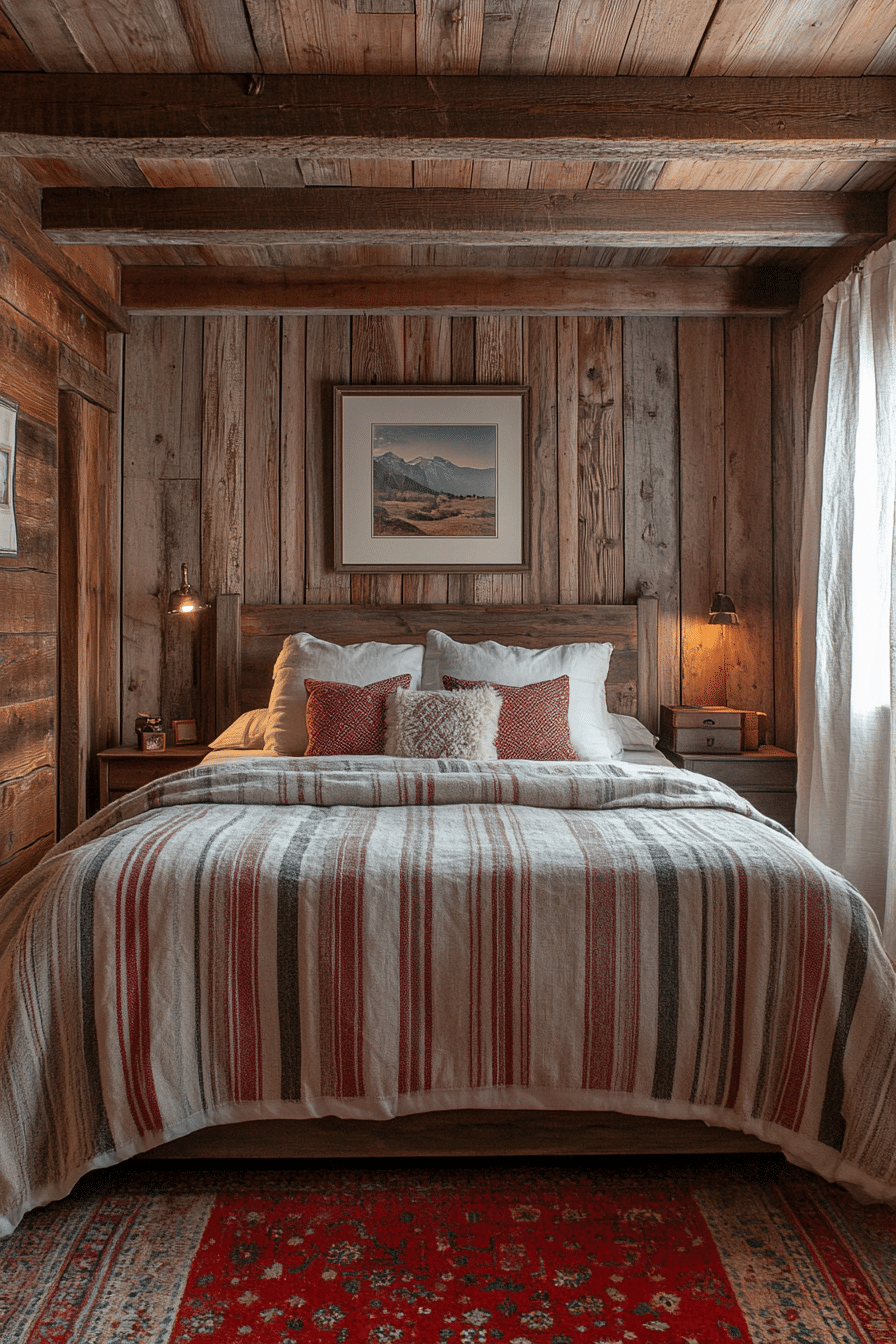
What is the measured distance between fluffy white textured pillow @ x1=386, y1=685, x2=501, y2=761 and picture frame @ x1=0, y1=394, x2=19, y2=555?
1.25m

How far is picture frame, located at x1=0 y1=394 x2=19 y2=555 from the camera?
2631 mm

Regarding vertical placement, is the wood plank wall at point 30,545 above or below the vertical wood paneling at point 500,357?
below

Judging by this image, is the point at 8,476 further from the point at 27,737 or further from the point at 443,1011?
the point at 443,1011

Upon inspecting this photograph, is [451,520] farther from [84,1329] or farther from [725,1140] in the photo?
[84,1329]

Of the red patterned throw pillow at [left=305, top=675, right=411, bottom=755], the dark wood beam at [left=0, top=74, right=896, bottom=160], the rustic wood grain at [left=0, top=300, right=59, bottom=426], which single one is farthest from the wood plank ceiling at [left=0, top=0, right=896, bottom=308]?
the red patterned throw pillow at [left=305, top=675, right=411, bottom=755]

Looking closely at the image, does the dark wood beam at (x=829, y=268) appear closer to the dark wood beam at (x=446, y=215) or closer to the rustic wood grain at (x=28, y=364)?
the dark wood beam at (x=446, y=215)

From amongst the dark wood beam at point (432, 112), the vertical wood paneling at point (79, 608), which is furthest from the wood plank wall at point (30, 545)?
the dark wood beam at point (432, 112)

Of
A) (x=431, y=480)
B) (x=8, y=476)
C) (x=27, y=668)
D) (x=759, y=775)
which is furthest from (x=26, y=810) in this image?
(x=759, y=775)

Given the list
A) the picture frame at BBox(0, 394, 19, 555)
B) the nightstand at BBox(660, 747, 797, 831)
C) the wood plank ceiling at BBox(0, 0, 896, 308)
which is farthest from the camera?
the nightstand at BBox(660, 747, 797, 831)

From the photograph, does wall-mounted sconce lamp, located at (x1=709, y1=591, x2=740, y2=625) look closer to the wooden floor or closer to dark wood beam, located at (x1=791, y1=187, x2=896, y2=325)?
dark wood beam, located at (x1=791, y1=187, x2=896, y2=325)

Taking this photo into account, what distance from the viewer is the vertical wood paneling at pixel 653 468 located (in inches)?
148

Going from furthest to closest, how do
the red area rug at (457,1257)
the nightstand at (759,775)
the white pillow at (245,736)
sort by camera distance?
A: 1. the nightstand at (759,775)
2. the white pillow at (245,736)
3. the red area rug at (457,1257)

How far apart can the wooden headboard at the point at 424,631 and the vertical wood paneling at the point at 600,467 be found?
0.53ft

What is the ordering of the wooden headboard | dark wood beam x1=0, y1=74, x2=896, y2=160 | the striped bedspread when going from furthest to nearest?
the wooden headboard
dark wood beam x1=0, y1=74, x2=896, y2=160
the striped bedspread
